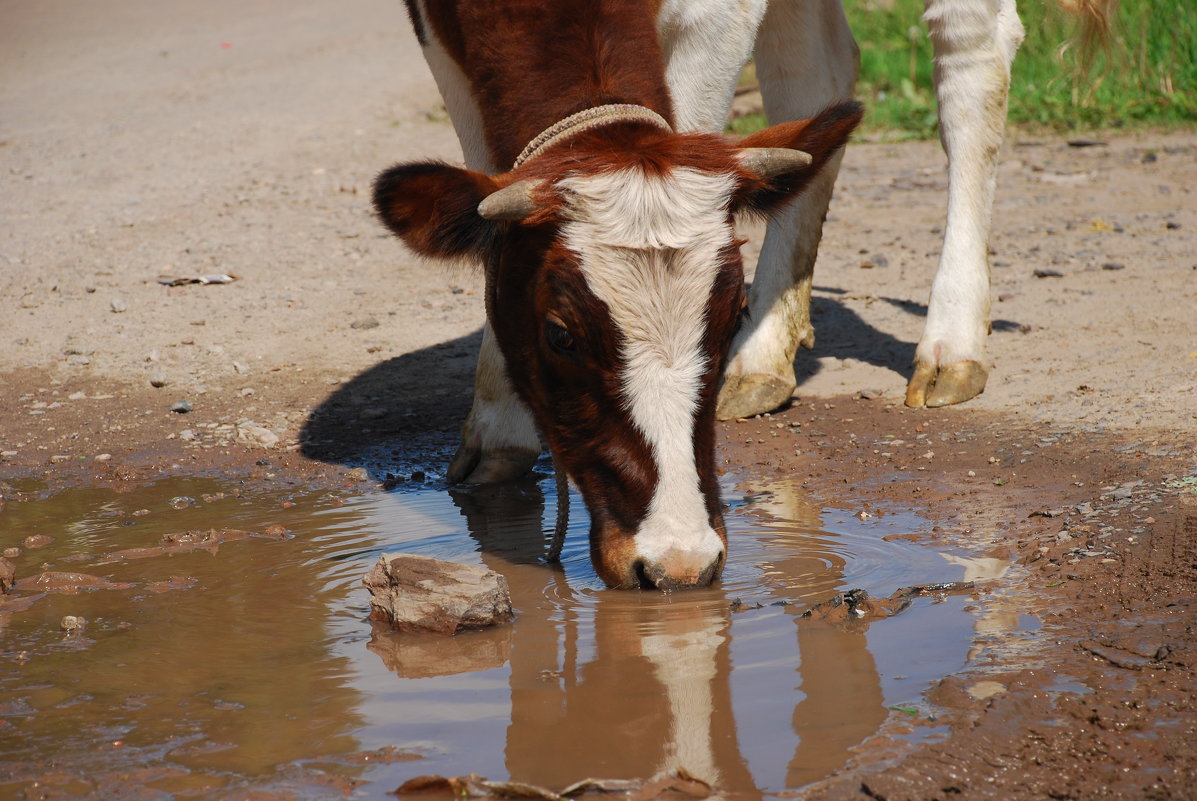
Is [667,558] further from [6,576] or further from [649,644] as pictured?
[6,576]

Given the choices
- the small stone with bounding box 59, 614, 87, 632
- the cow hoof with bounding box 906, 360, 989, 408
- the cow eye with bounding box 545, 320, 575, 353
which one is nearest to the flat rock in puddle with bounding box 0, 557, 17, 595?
the small stone with bounding box 59, 614, 87, 632

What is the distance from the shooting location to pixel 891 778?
2.27 metres

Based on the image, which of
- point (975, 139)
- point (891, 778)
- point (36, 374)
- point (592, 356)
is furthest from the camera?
point (36, 374)

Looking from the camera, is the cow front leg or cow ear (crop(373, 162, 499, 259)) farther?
the cow front leg

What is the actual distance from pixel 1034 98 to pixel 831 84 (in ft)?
19.7

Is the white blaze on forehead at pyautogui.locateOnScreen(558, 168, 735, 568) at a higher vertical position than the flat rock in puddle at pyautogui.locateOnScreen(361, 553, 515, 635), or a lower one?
higher

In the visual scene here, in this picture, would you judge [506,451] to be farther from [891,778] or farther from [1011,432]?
[891,778]

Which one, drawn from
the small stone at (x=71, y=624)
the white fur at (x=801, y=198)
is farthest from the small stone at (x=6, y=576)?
the white fur at (x=801, y=198)

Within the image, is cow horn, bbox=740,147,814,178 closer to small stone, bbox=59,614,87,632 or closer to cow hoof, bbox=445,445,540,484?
cow hoof, bbox=445,445,540,484

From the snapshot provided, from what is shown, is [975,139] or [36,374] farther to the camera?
[36,374]

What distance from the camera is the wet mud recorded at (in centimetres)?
239

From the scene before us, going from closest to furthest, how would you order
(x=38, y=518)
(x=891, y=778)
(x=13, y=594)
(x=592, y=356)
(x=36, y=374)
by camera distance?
(x=891, y=778), (x=592, y=356), (x=13, y=594), (x=38, y=518), (x=36, y=374)

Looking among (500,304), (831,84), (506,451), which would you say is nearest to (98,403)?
(506,451)

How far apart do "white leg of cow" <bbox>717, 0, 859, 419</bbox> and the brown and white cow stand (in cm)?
165
